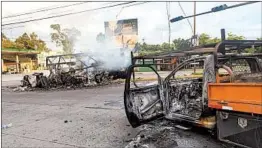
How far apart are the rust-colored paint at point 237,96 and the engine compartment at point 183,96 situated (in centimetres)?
152

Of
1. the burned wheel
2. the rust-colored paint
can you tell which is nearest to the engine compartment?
the burned wheel

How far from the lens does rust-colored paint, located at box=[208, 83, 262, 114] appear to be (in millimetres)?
3719

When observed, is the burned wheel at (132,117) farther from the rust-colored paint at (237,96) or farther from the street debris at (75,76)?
the street debris at (75,76)

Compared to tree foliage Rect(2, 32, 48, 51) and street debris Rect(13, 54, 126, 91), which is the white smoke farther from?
tree foliage Rect(2, 32, 48, 51)

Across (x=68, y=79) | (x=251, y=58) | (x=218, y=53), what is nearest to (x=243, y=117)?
(x=218, y=53)

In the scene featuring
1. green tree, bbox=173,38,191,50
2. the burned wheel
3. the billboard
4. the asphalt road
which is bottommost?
the asphalt road

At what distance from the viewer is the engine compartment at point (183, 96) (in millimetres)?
6016

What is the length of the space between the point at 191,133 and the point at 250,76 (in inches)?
62.6

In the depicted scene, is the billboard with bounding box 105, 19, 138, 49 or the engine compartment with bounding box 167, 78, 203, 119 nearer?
the engine compartment with bounding box 167, 78, 203, 119

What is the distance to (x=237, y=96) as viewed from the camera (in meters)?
4.00

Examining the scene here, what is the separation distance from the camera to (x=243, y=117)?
3.96 meters

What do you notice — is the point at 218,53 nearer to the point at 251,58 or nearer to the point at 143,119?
the point at 251,58

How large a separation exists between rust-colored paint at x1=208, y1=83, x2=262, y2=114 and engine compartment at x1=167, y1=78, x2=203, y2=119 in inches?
59.7

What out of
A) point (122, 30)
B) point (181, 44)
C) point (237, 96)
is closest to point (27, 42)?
point (122, 30)
